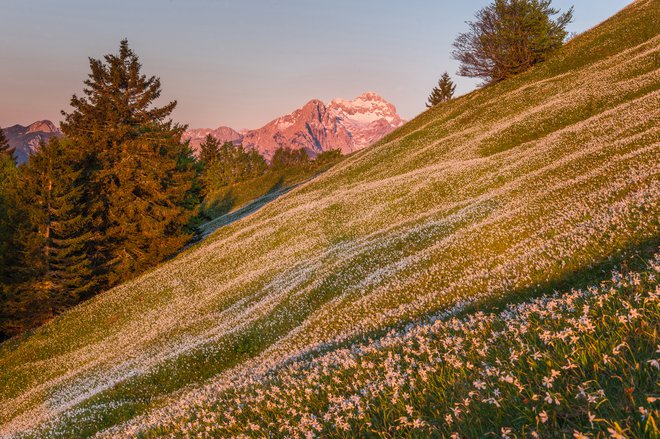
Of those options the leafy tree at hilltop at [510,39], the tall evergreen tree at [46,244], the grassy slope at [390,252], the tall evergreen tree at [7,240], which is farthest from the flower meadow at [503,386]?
the leafy tree at hilltop at [510,39]

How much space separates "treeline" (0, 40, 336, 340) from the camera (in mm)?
37031

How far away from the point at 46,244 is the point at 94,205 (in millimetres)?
6698

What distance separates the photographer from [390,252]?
1925 centimetres

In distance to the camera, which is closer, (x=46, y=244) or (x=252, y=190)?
(x=46, y=244)

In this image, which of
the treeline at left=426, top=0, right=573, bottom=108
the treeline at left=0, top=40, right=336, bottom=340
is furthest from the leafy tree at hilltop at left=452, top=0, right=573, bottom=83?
the treeline at left=0, top=40, right=336, bottom=340

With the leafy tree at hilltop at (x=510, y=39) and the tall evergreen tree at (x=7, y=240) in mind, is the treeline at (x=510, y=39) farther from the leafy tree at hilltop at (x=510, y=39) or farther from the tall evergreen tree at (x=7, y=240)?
the tall evergreen tree at (x=7, y=240)

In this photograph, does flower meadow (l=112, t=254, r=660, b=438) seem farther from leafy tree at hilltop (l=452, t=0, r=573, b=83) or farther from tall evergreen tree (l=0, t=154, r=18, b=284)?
leafy tree at hilltop (l=452, t=0, r=573, b=83)

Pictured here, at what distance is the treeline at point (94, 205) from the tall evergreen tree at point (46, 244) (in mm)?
83

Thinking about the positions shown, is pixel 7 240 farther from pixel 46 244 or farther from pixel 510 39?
pixel 510 39

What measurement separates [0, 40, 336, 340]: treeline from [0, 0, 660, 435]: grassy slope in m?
4.71

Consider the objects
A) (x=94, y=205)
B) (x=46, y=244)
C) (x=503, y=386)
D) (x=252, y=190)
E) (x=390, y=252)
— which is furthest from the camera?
(x=252, y=190)

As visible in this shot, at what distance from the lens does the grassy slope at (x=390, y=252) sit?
33.9 ft

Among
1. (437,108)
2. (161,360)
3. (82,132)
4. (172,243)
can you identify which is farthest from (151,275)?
(437,108)

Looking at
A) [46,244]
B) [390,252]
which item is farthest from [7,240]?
[390,252]
